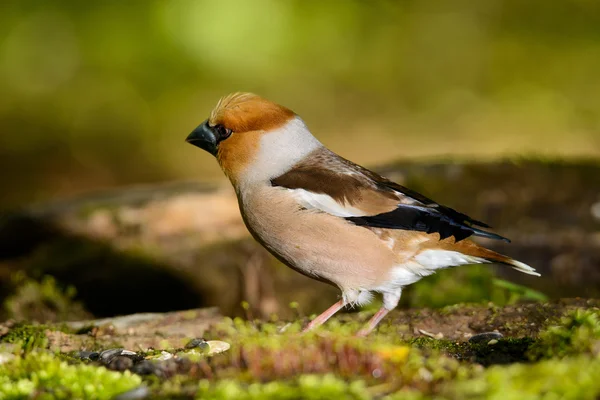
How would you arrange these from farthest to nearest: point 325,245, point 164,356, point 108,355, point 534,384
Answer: point 325,245
point 108,355
point 164,356
point 534,384

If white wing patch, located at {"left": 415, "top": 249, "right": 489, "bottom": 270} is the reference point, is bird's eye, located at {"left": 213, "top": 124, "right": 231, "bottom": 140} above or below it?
above

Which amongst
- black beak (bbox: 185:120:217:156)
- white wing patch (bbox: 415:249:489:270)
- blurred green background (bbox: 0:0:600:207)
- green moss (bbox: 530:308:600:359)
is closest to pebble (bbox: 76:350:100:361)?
black beak (bbox: 185:120:217:156)

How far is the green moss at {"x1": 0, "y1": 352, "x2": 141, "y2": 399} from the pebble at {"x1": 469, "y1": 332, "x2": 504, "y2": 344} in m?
2.41

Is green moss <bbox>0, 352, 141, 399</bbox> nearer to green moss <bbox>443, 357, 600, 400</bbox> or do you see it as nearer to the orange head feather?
green moss <bbox>443, 357, 600, 400</bbox>

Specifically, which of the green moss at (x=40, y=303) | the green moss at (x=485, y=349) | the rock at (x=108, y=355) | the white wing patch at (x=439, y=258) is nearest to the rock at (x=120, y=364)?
the rock at (x=108, y=355)

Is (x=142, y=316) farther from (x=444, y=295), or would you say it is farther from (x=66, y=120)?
(x=66, y=120)

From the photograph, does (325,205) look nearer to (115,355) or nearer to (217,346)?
(217,346)

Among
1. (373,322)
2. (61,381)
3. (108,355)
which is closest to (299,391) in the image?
(61,381)

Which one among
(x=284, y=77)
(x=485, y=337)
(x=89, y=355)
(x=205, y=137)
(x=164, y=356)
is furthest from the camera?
(x=284, y=77)

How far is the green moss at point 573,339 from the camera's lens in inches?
148

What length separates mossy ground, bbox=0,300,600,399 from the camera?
315 centimetres

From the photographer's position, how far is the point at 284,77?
17.1 metres

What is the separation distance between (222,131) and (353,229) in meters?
1.40

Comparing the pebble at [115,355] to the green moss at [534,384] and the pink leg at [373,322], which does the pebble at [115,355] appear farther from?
the green moss at [534,384]
